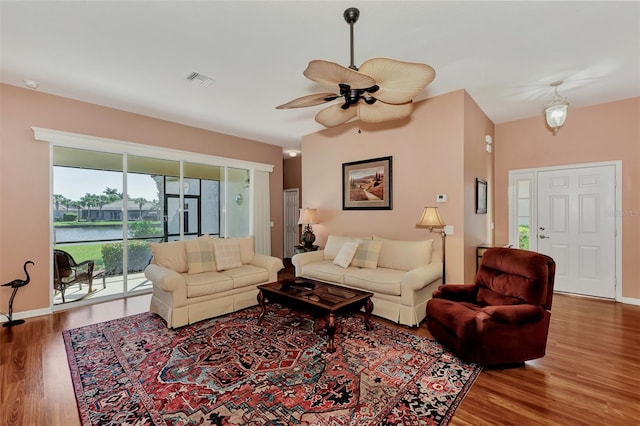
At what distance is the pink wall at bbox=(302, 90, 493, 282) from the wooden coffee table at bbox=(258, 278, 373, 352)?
1.53 metres

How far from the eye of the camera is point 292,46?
104 inches

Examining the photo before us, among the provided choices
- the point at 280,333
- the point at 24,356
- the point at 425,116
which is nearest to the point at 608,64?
the point at 425,116

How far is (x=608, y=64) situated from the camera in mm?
3006

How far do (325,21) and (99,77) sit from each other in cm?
276

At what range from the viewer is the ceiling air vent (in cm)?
322

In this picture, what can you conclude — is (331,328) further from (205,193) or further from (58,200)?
(58,200)

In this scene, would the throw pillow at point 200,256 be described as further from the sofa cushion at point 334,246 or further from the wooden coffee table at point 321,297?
the sofa cushion at point 334,246

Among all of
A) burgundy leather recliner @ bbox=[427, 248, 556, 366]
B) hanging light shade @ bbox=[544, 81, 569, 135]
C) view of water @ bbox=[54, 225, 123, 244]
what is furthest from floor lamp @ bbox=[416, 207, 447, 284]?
view of water @ bbox=[54, 225, 123, 244]

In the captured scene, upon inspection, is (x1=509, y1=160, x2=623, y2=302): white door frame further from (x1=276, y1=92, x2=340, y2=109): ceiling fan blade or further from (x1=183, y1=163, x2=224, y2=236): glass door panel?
(x1=183, y1=163, x2=224, y2=236): glass door panel

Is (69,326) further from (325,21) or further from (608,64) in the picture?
(608,64)

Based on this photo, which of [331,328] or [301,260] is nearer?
[331,328]

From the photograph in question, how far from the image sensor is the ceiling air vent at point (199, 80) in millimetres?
3225

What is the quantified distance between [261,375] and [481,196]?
3.82 meters

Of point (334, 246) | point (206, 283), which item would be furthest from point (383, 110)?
point (206, 283)
